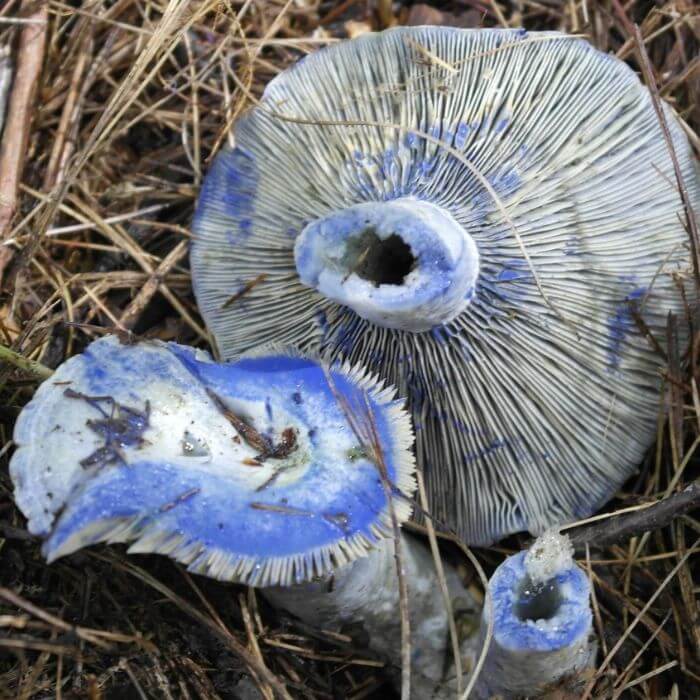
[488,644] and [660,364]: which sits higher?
[660,364]

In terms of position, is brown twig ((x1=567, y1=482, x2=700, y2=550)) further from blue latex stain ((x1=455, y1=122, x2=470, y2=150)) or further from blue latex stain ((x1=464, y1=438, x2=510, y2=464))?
blue latex stain ((x1=455, y1=122, x2=470, y2=150))

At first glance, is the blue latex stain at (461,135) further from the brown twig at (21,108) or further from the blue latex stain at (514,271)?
the brown twig at (21,108)

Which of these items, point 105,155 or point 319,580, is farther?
point 105,155

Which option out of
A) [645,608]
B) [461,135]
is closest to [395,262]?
[461,135]

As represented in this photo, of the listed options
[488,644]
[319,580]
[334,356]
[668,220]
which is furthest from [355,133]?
[488,644]

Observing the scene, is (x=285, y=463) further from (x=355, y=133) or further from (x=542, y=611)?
(x=355, y=133)

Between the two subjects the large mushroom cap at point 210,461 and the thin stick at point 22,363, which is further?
the thin stick at point 22,363

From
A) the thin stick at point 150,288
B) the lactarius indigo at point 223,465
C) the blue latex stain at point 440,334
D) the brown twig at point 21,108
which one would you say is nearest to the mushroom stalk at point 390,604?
the lactarius indigo at point 223,465
